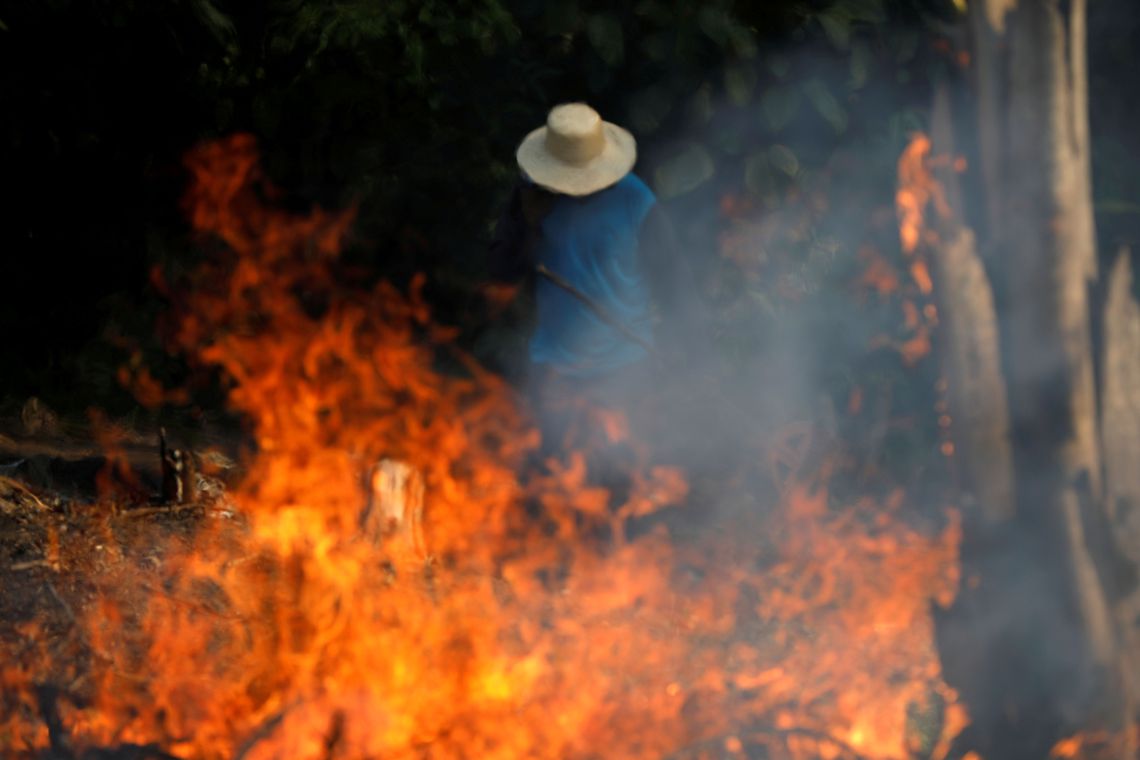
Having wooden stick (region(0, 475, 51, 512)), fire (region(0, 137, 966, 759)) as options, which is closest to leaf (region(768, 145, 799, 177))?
fire (region(0, 137, 966, 759))

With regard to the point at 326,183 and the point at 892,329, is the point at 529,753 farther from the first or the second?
the point at 326,183

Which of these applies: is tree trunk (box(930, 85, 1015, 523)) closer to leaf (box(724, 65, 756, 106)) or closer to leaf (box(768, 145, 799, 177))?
leaf (box(724, 65, 756, 106))

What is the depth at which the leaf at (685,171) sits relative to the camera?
5.72 metres

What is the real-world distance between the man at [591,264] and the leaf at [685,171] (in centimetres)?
29

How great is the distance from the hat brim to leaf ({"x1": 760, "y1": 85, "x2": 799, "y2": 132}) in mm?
643

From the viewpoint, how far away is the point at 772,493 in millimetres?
6719

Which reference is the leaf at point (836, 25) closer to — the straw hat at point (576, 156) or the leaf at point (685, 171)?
the leaf at point (685, 171)

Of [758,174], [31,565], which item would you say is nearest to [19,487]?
[31,565]

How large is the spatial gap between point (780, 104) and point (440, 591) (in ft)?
8.17

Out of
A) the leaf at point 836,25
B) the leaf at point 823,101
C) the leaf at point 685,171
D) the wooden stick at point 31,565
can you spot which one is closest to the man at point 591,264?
the leaf at point 685,171

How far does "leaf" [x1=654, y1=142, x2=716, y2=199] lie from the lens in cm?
572

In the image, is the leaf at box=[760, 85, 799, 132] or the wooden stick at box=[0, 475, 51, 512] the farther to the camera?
the wooden stick at box=[0, 475, 51, 512]

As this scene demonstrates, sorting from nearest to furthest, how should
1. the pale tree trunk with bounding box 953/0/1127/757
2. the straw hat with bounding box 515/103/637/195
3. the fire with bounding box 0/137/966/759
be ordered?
the pale tree trunk with bounding box 953/0/1127/757 → the fire with bounding box 0/137/966/759 → the straw hat with bounding box 515/103/637/195

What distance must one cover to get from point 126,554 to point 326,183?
79.5 inches
